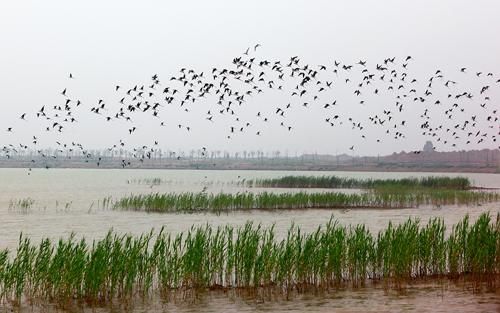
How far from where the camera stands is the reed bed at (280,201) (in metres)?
46.7

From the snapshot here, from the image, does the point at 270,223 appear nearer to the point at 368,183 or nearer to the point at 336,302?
the point at 336,302

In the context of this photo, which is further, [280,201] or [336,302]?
[280,201]

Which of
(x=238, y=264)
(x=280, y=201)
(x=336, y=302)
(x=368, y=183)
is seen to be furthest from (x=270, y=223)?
(x=368, y=183)

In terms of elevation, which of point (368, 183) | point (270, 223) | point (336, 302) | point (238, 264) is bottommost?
point (270, 223)

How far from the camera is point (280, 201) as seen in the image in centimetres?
4859

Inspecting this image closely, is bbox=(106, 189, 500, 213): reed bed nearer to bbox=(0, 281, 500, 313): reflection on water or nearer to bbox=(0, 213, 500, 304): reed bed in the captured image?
bbox=(0, 213, 500, 304): reed bed

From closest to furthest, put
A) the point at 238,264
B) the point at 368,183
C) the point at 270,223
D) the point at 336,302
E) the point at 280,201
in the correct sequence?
1. the point at 336,302
2. the point at 238,264
3. the point at 270,223
4. the point at 280,201
5. the point at 368,183

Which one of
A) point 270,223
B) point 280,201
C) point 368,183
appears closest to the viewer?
point 270,223

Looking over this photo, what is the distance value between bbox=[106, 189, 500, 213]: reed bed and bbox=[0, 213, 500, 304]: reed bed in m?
28.2

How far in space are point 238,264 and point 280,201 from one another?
31.5 m

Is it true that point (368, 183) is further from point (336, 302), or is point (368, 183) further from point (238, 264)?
point (336, 302)

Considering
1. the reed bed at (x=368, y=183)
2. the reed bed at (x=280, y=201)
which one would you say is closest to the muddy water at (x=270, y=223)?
the reed bed at (x=280, y=201)

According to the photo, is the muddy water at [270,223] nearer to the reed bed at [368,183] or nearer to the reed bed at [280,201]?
the reed bed at [280,201]

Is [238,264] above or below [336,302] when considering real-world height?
above
